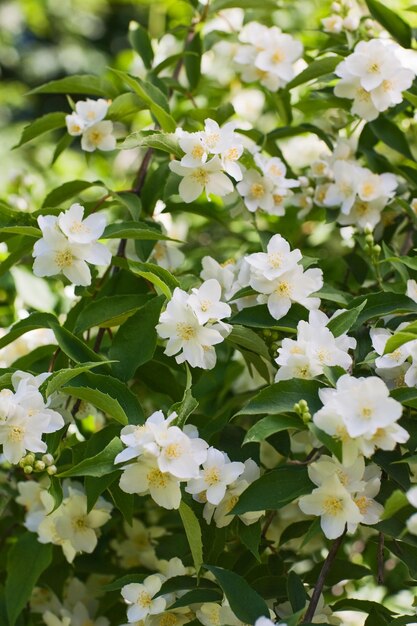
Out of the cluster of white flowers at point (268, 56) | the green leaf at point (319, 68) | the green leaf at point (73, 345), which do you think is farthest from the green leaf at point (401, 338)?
→ the cluster of white flowers at point (268, 56)

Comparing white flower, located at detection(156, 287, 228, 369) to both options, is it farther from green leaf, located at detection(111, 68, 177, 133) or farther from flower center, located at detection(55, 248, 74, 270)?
green leaf, located at detection(111, 68, 177, 133)

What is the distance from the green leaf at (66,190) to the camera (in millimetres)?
1387

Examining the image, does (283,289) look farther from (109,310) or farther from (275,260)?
(109,310)

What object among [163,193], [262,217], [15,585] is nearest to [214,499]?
[15,585]

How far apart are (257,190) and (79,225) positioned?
325 mm

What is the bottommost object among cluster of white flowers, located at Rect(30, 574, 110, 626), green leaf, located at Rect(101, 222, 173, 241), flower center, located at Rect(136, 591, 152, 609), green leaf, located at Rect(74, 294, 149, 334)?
cluster of white flowers, located at Rect(30, 574, 110, 626)

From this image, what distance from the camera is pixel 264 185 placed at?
1363 mm

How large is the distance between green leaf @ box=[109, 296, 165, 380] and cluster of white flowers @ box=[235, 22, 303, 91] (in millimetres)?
586

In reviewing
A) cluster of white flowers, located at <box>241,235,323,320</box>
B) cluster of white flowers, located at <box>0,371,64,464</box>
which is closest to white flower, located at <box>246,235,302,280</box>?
cluster of white flowers, located at <box>241,235,323,320</box>

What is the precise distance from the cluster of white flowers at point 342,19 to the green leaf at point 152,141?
0.49 m

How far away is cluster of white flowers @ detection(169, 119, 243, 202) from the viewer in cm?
117

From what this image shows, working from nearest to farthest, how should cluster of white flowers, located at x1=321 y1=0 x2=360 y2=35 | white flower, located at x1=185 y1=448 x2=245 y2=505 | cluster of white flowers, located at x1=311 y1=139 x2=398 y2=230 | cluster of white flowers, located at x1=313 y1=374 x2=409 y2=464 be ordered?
cluster of white flowers, located at x1=313 y1=374 x2=409 y2=464 → white flower, located at x1=185 y1=448 x2=245 y2=505 → cluster of white flowers, located at x1=311 y1=139 x2=398 y2=230 → cluster of white flowers, located at x1=321 y1=0 x2=360 y2=35

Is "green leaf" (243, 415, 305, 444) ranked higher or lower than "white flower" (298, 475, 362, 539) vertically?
higher

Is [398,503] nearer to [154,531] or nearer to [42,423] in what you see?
[42,423]
